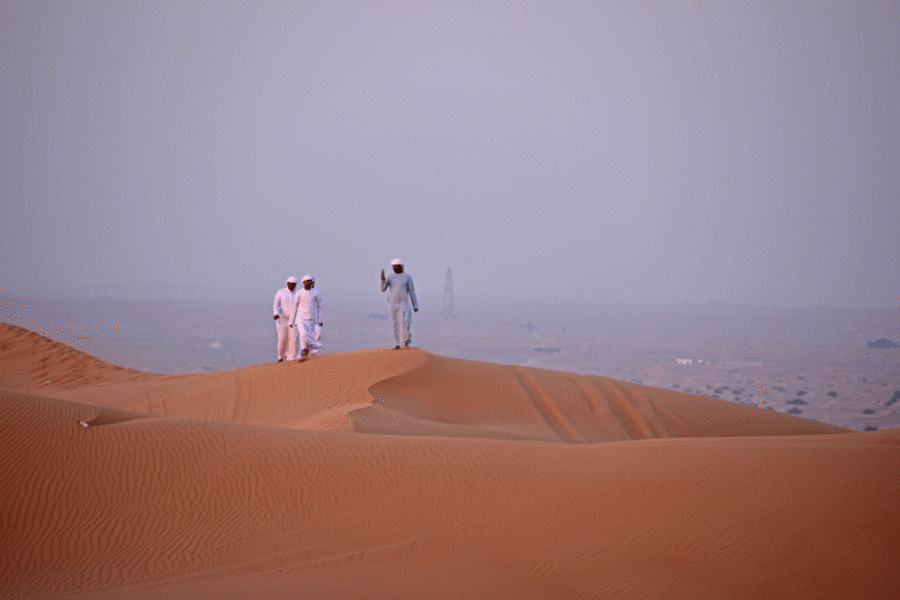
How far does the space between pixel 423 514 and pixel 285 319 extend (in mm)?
10781

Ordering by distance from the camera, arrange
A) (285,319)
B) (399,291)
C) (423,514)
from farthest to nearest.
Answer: (285,319) → (399,291) → (423,514)

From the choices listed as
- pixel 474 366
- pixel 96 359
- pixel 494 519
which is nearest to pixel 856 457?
pixel 494 519

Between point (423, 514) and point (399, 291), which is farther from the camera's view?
point (399, 291)

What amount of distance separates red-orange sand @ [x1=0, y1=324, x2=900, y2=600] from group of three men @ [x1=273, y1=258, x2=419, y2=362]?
675 centimetres

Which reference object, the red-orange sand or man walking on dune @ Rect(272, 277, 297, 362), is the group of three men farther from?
the red-orange sand

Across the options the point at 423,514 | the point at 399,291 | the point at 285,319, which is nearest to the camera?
the point at 423,514

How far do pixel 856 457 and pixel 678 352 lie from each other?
165ft

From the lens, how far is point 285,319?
57.4 ft

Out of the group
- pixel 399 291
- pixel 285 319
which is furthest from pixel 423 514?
pixel 285 319

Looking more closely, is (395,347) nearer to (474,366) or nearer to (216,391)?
(474,366)

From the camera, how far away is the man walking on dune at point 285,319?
56.0ft

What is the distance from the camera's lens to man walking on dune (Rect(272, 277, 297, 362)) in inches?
672

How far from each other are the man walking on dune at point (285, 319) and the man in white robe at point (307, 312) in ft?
1.28

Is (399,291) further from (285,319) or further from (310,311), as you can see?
(285,319)
